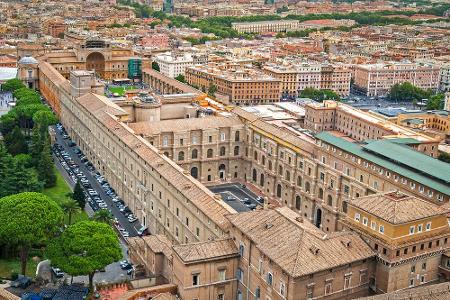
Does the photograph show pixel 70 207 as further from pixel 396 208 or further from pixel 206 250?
pixel 396 208

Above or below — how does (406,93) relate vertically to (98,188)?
above

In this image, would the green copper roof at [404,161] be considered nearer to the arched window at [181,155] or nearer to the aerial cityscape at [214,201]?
the aerial cityscape at [214,201]

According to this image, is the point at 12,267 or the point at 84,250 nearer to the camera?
the point at 84,250

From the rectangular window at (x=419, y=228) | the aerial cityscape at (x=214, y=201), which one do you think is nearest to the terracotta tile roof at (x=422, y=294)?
the aerial cityscape at (x=214, y=201)

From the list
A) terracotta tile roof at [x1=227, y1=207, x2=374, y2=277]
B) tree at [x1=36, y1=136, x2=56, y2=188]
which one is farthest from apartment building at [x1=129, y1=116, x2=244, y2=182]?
terracotta tile roof at [x1=227, y1=207, x2=374, y2=277]

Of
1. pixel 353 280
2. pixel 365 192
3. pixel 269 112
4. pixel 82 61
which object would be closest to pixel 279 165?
pixel 365 192

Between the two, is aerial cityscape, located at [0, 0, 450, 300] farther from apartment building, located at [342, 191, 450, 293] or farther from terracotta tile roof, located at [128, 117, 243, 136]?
terracotta tile roof, located at [128, 117, 243, 136]

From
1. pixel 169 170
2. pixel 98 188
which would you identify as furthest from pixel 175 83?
pixel 169 170
